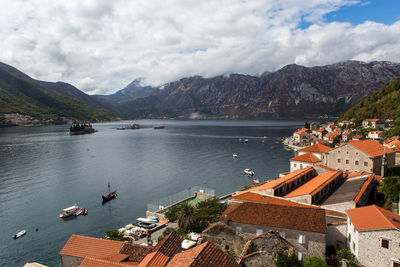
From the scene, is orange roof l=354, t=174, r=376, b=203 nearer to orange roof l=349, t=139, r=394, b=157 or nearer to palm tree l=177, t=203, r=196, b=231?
orange roof l=349, t=139, r=394, b=157

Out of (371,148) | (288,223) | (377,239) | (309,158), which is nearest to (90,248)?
(288,223)

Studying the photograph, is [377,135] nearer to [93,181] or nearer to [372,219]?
[372,219]

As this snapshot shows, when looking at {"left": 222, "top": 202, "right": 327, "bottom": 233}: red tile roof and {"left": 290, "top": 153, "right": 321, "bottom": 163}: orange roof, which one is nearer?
{"left": 222, "top": 202, "right": 327, "bottom": 233}: red tile roof

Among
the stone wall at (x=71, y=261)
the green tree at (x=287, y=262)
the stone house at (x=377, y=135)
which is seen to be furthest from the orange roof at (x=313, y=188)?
the stone house at (x=377, y=135)

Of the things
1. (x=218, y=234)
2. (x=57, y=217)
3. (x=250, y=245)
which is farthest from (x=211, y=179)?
(x=250, y=245)

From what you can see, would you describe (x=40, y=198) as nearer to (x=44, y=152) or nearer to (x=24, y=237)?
(x=24, y=237)

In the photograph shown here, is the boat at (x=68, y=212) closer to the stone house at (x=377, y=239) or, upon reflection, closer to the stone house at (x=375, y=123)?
the stone house at (x=377, y=239)

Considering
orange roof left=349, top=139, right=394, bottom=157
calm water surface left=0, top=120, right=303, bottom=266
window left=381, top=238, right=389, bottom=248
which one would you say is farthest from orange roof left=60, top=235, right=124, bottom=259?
orange roof left=349, top=139, right=394, bottom=157
